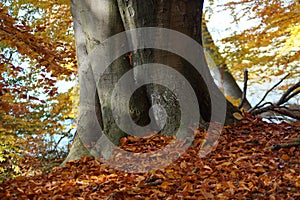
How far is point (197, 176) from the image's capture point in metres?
2.46

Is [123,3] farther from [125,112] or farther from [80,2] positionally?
[125,112]

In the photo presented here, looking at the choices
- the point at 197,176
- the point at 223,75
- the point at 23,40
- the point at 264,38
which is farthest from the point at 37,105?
the point at 197,176

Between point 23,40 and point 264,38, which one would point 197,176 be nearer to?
point 23,40

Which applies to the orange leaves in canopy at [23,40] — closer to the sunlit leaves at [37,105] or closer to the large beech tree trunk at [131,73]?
the large beech tree trunk at [131,73]

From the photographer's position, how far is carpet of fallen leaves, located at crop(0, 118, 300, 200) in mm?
2178

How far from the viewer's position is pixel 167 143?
311cm

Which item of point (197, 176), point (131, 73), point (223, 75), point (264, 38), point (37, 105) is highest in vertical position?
point (264, 38)

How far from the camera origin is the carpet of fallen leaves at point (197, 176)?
2.18 metres

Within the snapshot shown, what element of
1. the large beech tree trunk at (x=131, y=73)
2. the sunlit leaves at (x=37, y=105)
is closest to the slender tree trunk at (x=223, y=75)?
the sunlit leaves at (x=37, y=105)

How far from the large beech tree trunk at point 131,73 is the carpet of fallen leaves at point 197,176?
11.7 inches

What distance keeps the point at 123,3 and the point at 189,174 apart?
2.03 meters

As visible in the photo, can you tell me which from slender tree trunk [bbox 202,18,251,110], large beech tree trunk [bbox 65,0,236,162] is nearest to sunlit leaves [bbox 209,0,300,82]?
slender tree trunk [bbox 202,18,251,110]

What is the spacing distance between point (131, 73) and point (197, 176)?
1.58 m

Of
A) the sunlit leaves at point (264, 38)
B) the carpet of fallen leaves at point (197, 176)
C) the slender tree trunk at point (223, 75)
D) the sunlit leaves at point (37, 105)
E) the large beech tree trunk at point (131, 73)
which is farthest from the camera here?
the slender tree trunk at point (223, 75)
